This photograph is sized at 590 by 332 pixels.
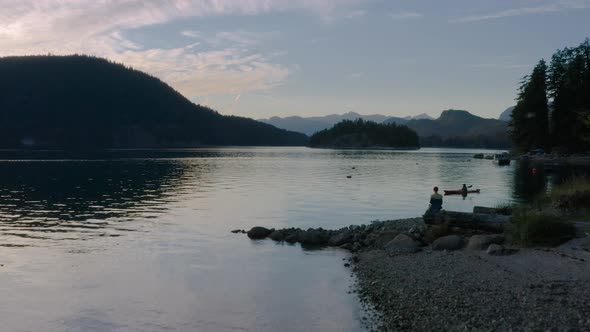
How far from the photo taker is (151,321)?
1634 centimetres

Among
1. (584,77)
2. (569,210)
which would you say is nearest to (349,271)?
(569,210)

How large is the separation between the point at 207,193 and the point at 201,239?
27.3 m

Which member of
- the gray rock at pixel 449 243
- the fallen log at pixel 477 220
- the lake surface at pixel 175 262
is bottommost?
the lake surface at pixel 175 262

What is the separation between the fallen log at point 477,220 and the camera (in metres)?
25.0

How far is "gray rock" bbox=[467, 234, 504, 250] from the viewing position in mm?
22697

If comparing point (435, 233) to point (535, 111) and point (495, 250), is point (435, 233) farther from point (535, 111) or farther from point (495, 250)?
point (535, 111)

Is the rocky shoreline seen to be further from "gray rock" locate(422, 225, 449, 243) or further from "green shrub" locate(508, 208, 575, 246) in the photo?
"green shrub" locate(508, 208, 575, 246)

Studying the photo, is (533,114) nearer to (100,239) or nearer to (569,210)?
(569,210)

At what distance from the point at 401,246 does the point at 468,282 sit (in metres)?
7.63

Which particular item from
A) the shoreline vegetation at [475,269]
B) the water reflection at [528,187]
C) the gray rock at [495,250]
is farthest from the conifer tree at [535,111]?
the gray rock at [495,250]

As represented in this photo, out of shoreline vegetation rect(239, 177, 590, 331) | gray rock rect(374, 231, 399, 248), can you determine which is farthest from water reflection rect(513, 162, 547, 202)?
gray rock rect(374, 231, 399, 248)

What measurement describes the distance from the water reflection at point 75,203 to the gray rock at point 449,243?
778 inches

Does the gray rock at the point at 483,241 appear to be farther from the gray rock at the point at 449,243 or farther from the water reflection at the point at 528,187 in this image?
the water reflection at the point at 528,187

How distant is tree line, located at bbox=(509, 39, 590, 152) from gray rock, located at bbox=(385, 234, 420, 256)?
313 feet
